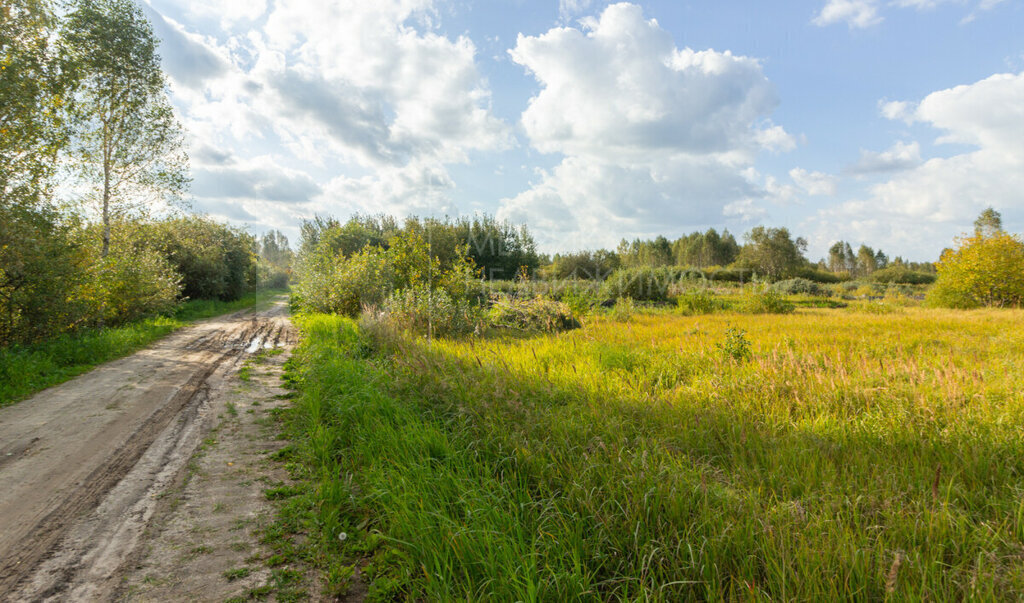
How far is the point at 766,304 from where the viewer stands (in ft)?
56.9

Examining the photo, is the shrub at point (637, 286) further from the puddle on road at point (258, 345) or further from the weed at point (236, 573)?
the weed at point (236, 573)

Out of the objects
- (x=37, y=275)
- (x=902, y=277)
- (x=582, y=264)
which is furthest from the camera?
(x=902, y=277)

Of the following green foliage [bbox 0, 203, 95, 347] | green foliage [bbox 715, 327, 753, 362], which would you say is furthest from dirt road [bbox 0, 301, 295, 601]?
green foliage [bbox 715, 327, 753, 362]

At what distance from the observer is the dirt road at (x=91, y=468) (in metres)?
2.48

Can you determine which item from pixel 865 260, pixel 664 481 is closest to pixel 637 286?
pixel 664 481

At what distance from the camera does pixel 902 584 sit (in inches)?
72.5

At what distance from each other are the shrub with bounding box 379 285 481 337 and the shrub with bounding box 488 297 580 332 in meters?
0.91

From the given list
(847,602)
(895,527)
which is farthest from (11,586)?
(895,527)

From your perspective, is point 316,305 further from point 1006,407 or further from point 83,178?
point 1006,407

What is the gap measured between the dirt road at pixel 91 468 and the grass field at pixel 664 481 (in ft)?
3.46

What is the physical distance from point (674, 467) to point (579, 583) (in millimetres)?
1247

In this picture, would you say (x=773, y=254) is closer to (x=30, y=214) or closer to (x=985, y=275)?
(x=985, y=275)

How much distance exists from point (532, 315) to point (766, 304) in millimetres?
11989

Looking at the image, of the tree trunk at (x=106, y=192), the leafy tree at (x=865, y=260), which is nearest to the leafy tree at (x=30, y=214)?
the tree trunk at (x=106, y=192)
